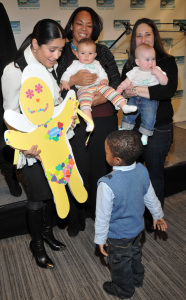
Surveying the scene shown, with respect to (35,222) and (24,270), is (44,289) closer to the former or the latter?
(24,270)

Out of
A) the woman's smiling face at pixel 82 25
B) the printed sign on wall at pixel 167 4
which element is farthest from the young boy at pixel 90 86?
the printed sign on wall at pixel 167 4

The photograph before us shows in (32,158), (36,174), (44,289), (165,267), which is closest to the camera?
(32,158)

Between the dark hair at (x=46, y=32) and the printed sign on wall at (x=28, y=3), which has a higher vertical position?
the printed sign on wall at (x=28, y=3)

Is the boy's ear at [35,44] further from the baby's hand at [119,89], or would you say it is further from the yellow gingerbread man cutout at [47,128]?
the baby's hand at [119,89]

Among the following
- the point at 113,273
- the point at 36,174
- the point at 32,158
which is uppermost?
the point at 32,158

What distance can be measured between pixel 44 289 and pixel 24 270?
0.77ft

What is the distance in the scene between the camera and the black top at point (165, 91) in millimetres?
1618

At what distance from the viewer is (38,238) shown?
174 centimetres

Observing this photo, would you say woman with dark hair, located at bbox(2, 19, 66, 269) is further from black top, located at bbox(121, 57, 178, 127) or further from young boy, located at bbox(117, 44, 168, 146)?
black top, located at bbox(121, 57, 178, 127)

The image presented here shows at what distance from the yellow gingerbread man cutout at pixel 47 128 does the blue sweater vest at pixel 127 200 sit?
26 cm

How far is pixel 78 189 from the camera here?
1556 mm

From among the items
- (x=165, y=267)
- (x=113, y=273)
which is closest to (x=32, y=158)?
(x=113, y=273)

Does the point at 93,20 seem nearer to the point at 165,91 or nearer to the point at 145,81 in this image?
the point at 145,81

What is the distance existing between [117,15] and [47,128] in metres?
3.11
